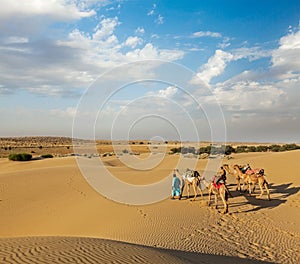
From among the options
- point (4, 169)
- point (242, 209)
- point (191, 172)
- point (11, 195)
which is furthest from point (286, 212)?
point (4, 169)

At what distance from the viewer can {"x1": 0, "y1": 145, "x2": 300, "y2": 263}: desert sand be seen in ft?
29.4

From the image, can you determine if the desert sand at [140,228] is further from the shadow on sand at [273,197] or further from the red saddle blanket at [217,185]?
the red saddle blanket at [217,185]

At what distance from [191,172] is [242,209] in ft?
11.5

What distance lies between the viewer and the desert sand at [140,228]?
896 cm

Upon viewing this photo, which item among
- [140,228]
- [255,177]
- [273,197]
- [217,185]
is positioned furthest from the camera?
[273,197]

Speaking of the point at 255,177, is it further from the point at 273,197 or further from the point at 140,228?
the point at 140,228

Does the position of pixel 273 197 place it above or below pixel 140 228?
Answer: above

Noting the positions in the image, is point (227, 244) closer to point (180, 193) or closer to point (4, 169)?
point (180, 193)

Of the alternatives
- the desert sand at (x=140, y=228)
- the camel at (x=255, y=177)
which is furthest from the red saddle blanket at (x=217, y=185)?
the camel at (x=255, y=177)

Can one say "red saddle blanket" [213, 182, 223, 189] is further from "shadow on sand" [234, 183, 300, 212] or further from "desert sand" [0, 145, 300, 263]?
"shadow on sand" [234, 183, 300, 212]

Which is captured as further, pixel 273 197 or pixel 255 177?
pixel 273 197

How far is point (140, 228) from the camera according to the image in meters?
14.7

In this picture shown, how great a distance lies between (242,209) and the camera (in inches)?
714

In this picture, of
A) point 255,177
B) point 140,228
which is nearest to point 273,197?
point 255,177
